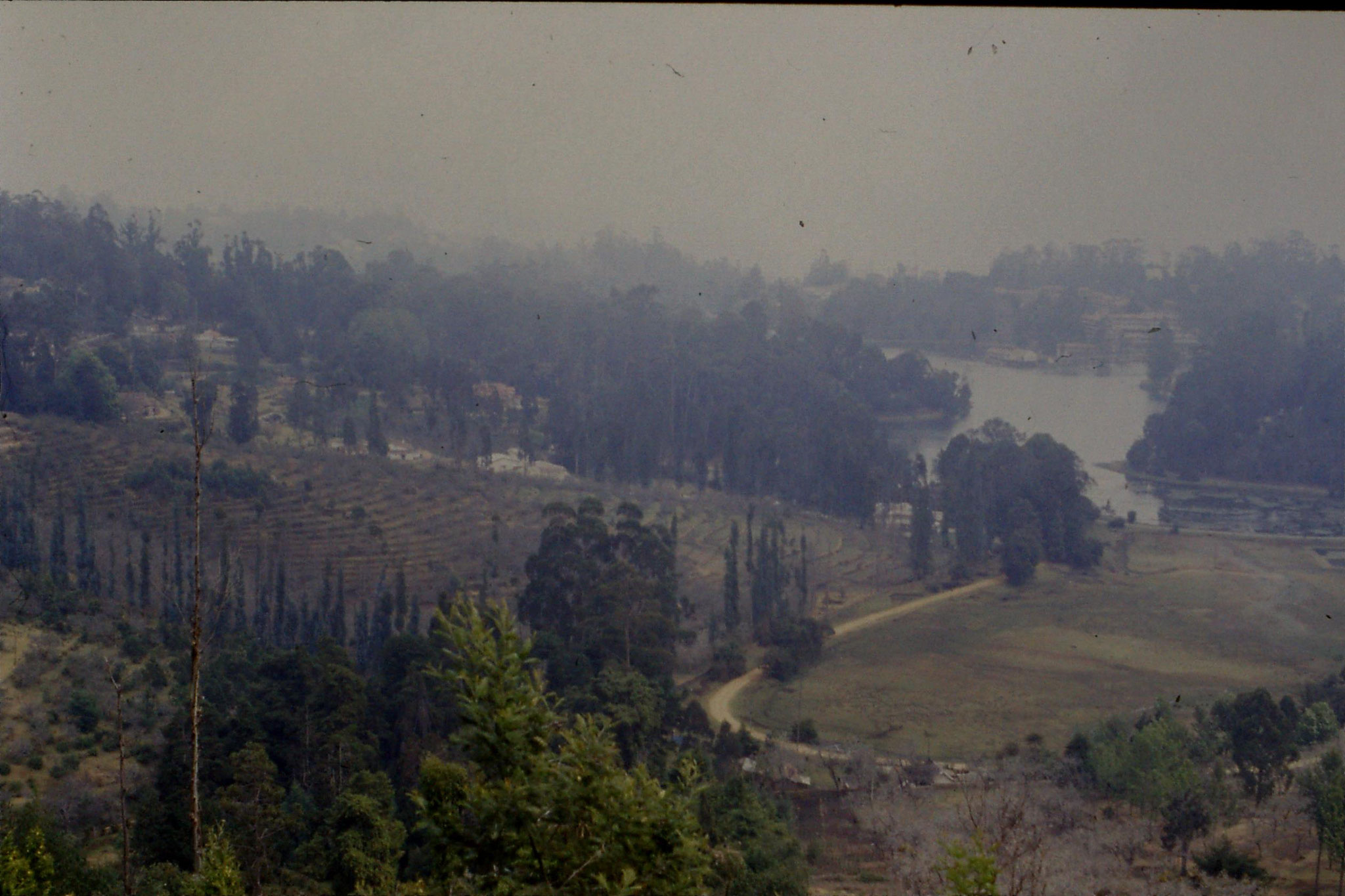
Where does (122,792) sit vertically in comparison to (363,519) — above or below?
above

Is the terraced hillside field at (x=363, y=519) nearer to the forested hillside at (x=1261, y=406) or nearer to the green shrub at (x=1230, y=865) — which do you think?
the forested hillside at (x=1261, y=406)

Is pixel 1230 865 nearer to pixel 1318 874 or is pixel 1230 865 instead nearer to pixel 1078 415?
pixel 1318 874

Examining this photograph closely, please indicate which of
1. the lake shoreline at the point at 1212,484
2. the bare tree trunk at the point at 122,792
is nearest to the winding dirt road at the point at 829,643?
the lake shoreline at the point at 1212,484

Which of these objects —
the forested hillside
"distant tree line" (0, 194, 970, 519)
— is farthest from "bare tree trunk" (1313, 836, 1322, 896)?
the forested hillside

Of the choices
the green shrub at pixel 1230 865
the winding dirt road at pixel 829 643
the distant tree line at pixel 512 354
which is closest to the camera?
the green shrub at pixel 1230 865

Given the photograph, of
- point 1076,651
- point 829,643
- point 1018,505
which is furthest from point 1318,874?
point 1018,505

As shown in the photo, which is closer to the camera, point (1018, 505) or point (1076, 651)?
point (1076, 651)

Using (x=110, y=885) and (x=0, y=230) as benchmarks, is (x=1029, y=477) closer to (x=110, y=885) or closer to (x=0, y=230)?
(x=110, y=885)
